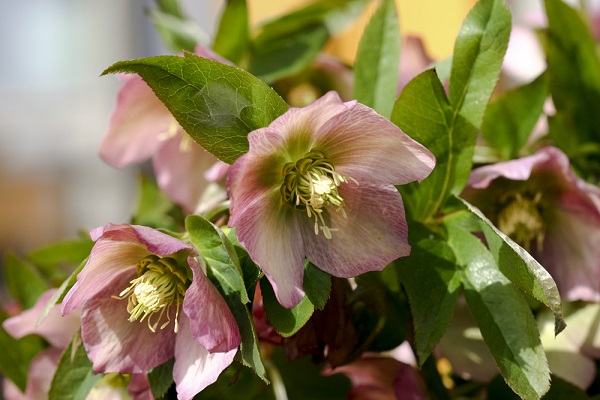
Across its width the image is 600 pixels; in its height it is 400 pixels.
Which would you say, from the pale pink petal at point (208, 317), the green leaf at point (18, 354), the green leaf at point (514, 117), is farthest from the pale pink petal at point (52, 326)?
the green leaf at point (514, 117)

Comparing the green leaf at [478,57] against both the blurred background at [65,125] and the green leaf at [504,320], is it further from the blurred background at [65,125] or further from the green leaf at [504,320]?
the blurred background at [65,125]

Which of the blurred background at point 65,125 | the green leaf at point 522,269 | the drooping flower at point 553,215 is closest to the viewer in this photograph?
the green leaf at point 522,269

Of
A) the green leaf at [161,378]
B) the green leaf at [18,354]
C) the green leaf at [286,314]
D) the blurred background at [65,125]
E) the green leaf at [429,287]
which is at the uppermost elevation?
the green leaf at [286,314]

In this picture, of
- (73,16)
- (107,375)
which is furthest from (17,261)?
(73,16)

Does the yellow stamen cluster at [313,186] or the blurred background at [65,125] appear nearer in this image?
the yellow stamen cluster at [313,186]

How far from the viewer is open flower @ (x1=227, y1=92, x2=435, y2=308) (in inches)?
11.6

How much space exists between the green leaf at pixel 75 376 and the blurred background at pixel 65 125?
340cm

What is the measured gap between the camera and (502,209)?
0.42 m

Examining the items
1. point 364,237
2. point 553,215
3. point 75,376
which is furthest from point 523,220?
point 75,376

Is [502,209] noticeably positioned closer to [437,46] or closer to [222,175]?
[222,175]

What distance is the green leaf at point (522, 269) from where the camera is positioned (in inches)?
11.2

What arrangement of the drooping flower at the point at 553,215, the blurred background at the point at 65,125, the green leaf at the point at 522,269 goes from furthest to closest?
the blurred background at the point at 65,125, the drooping flower at the point at 553,215, the green leaf at the point at 522,269

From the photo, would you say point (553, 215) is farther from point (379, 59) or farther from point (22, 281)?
point (22, 281)

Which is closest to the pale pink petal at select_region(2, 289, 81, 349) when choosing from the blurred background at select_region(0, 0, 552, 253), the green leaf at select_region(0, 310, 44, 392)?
the green leaf at select_region(0, 310, 44, 392)
